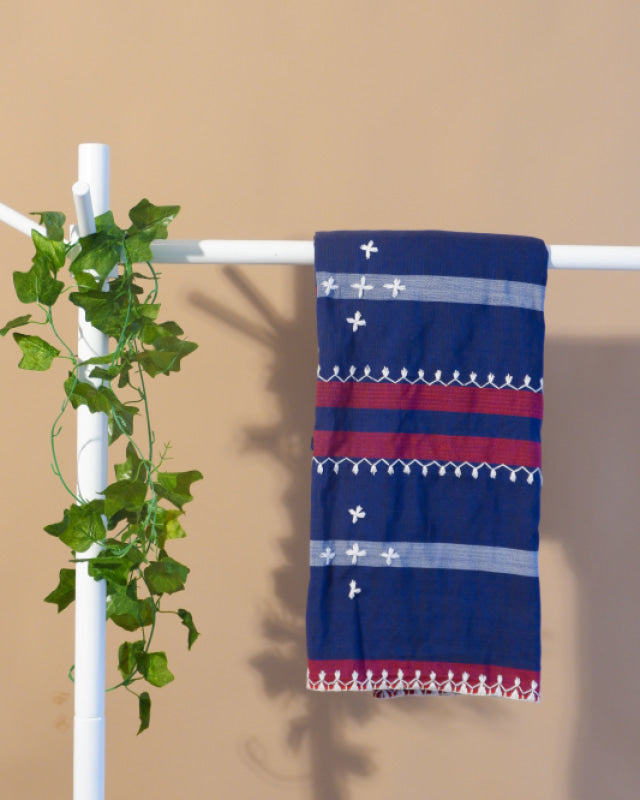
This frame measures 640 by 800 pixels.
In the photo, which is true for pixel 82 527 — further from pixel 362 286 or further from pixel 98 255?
pixel 362 286

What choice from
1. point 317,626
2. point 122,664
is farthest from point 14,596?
point 317,626

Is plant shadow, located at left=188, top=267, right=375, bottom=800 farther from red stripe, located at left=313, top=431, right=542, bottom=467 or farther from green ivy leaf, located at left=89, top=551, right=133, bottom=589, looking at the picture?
green ivy leaf, located at left=89, top=551, right=133, bottom=589

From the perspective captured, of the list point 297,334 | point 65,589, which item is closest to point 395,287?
point 297,334

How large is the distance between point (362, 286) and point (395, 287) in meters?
0.04

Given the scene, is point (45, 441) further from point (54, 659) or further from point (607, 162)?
point (607, 162)

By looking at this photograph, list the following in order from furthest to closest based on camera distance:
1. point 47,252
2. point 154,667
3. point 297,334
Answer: point 297,334 → point 154,667 → point 47,252

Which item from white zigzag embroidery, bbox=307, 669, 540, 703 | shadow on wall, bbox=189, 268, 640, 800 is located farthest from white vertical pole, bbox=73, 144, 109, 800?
shadow on wall, bbox=189, 268, 640, 800

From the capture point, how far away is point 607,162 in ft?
4.57

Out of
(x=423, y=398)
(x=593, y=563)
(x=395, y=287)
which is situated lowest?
(x=593, y=563)

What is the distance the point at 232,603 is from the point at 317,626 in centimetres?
40

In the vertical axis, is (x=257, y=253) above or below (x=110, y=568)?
above

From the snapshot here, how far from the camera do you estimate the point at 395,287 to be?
1.00 m

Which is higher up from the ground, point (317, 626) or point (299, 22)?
point (299, 22)

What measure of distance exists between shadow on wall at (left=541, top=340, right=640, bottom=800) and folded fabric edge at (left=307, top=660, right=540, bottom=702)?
1.45ft
